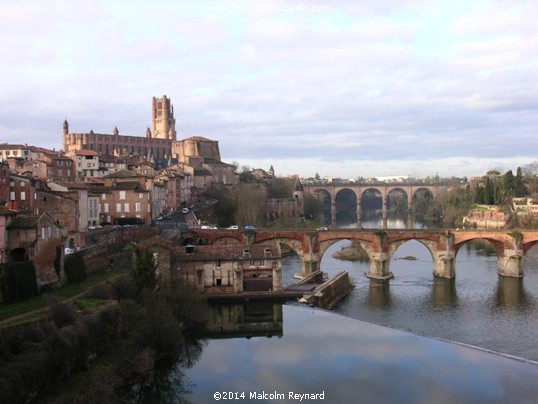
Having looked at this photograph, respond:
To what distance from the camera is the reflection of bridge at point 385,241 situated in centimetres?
4969

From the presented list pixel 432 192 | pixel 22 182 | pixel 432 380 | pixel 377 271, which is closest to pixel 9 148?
pixel 22 182

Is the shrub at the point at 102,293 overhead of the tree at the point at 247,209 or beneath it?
beneath

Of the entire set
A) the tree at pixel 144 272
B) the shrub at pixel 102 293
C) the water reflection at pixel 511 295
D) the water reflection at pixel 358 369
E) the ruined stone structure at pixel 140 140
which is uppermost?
the ruined stone structure at pixel 140 140

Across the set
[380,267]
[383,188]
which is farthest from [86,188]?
[383,188]

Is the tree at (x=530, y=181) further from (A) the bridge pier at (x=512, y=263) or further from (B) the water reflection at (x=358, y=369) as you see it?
(B) the water reflection at (x=358, y=369)

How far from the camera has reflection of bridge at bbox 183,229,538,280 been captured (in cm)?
4969

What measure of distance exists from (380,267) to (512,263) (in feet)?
38.3

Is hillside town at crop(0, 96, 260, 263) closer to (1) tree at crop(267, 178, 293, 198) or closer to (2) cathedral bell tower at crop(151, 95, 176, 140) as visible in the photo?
(1) tree at crop(267, 178, 293, 198)

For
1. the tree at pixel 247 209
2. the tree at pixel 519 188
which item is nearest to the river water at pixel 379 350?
the tree at pixel 247 209

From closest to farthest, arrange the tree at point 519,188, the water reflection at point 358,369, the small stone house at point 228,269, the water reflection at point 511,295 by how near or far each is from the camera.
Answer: the water reflection at point 358,369 < the water reflection at point 511,295 < the small stone house at point 228,269 < the tree at point 519,188

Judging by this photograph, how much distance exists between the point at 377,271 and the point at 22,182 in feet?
94.4

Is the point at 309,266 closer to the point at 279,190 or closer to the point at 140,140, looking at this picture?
the point at 279,190

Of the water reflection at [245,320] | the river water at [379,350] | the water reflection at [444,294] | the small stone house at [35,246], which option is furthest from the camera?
the water reflection at [444,294]

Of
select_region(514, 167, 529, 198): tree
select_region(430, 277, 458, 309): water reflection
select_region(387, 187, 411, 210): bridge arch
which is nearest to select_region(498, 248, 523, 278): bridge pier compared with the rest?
select_region(430, 277, 458, 309): water reflection
